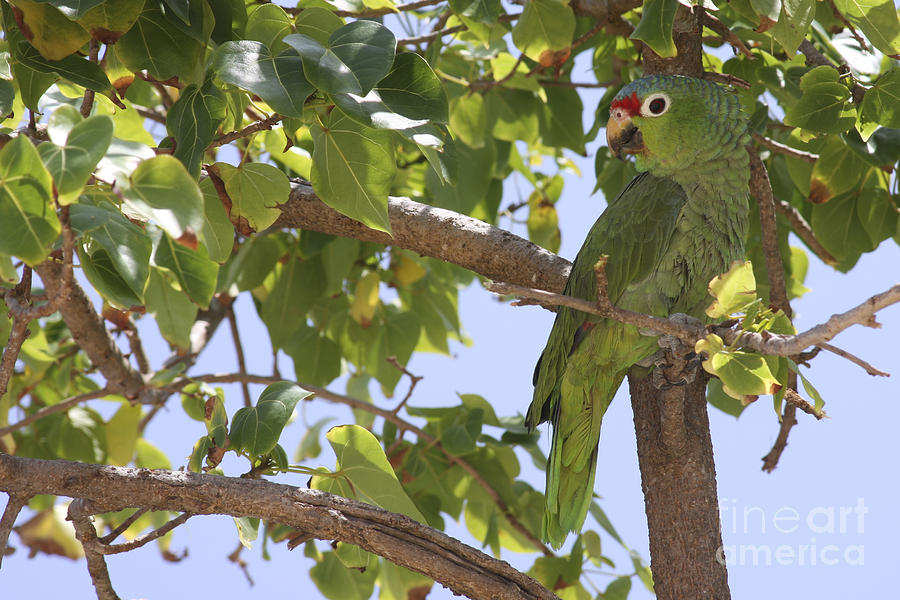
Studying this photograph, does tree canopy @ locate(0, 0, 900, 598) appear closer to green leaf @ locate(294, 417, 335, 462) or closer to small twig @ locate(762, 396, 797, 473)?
small twig @ locate(762, 396, 797, 473)

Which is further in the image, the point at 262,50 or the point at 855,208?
the point at 855,208

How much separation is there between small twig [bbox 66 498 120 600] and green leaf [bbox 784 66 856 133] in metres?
1.32

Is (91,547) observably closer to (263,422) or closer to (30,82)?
(263,422)

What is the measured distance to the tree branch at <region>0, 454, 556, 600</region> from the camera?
1161 millimetres

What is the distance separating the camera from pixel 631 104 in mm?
1785

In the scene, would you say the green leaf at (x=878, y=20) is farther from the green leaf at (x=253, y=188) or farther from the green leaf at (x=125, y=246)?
the green leaf at (x=125, y=246)

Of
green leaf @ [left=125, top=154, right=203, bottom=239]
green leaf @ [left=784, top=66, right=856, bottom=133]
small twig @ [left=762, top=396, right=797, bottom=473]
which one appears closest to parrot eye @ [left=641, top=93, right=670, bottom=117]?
green leaf @ [left=784, top=66, right=856, bottom=133]

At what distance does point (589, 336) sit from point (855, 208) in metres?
0.69

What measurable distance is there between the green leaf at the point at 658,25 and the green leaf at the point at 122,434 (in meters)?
1.68

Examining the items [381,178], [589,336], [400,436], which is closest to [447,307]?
[400,436]

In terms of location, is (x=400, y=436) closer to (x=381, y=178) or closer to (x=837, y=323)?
(x=381, y=178)

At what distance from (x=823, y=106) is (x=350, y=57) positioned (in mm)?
860

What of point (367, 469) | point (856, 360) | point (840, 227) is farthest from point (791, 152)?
point (367, 469)

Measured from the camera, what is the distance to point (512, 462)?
2061 mm
